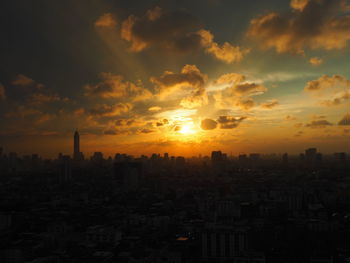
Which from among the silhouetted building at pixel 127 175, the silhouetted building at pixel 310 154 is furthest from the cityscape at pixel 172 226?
the silhouetted building at pixel 310 154

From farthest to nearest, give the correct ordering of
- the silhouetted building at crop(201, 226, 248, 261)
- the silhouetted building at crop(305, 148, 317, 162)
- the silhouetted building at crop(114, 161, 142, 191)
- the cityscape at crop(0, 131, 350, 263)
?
the silhouetted building at crop(305, 148, 317, 162) → the silhouetted building at crop(114, 161, 142, 191) → the silhouetted building at crop(201, 226, 248, 261) → the cityscape at crop(0, 131, 350, 263)

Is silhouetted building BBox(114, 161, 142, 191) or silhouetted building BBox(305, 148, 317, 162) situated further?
silhouetted building BBox(305, 148, 317, 162)

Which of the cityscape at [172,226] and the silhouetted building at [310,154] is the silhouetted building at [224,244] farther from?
the silhouetted building at [310,154]

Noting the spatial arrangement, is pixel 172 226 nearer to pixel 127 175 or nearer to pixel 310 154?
pixel 127 175

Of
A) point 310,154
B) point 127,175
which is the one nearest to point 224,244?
point 127,175

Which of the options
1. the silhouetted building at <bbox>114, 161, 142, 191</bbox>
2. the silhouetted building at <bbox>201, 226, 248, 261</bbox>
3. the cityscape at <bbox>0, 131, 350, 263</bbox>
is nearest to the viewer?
the cityscape at <bbox>0, 131, 350, 263</bbox>

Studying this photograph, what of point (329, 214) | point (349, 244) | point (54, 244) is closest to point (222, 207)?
point (329, 214)

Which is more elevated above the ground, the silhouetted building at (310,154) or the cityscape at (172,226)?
the silhouetted building at (310,154)

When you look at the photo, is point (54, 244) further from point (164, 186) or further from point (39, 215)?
point (164, 186)

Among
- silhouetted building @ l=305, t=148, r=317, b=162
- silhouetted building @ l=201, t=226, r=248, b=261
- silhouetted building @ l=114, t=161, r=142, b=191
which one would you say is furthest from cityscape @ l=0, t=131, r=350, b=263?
silhouetted building @ l=305, t=148, r=317, b=162

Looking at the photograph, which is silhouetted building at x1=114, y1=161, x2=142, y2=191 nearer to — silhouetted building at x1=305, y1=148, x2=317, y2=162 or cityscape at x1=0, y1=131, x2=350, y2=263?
cityscape at x1=0, y1=131, x2=350, y2=263

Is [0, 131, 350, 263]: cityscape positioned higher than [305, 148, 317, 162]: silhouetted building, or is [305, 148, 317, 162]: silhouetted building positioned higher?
[305, 148, 317, 162]: silhouetted building
